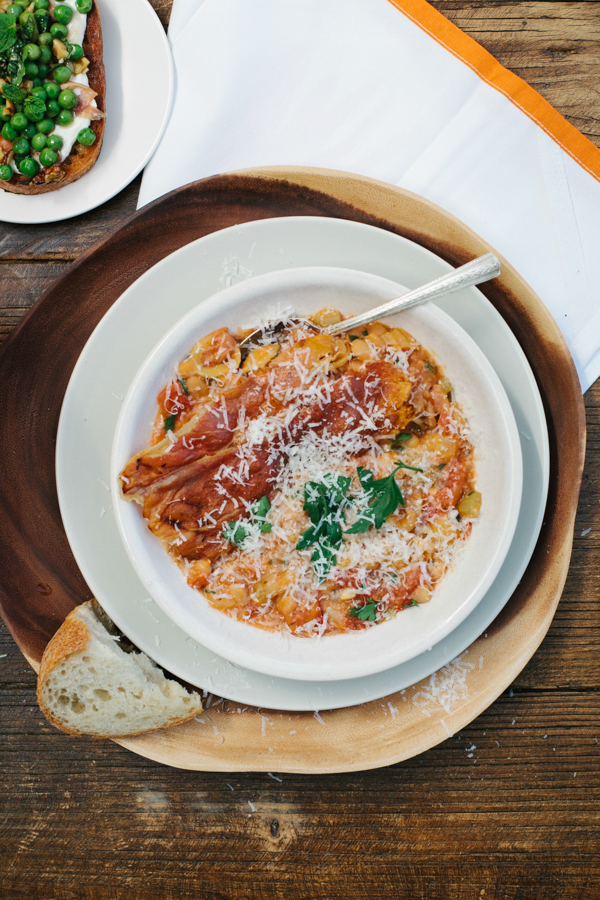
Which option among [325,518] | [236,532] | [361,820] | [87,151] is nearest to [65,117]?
[87,151]

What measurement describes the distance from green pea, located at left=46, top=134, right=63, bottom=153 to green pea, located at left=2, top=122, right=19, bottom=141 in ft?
0.67

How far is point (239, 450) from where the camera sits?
101 inches

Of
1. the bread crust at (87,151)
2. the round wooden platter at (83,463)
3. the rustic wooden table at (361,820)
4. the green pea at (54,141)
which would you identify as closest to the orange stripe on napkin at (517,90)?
the round wooden platter at (83,463)

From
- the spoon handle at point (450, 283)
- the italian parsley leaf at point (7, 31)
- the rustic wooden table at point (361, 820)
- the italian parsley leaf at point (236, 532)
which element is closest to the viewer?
the spoon handle at point (450, 283)

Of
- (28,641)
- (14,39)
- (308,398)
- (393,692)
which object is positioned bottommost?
(28,641)

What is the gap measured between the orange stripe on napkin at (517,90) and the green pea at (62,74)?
1.95m

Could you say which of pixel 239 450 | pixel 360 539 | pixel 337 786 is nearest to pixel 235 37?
pixel 239 450

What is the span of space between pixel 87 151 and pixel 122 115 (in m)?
0.32

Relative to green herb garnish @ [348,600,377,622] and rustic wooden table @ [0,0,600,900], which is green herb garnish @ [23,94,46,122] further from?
green herb garnish @ [348,600,377,622]

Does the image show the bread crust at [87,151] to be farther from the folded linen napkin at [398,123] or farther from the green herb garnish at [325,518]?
A: the green herb garnish at [325,518]

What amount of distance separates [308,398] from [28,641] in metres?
2.12

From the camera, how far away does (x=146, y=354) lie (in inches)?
113

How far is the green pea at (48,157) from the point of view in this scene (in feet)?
10.3

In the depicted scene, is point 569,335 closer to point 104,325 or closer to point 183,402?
point 183,402
